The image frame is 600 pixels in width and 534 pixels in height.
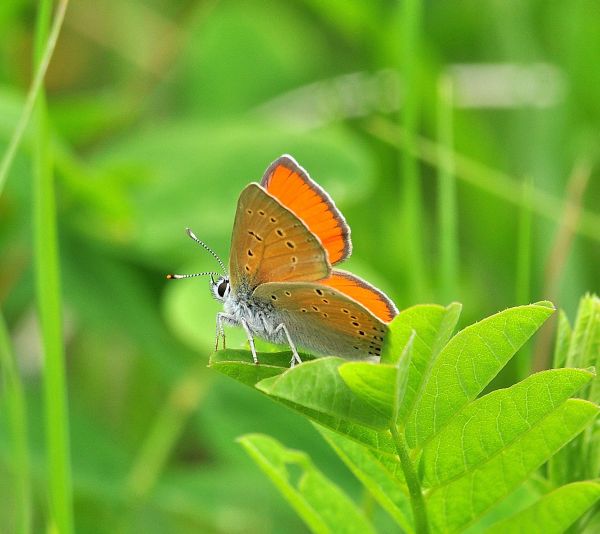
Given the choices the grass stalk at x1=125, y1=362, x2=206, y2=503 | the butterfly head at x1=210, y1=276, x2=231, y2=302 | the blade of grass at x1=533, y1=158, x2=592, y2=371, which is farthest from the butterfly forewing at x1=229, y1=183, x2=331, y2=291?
the grass stalk at x1=125, y1=362, x2=206, y2=503

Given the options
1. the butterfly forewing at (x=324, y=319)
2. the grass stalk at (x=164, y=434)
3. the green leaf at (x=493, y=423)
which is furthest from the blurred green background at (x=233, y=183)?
the green leaf at (x=493, y=423)

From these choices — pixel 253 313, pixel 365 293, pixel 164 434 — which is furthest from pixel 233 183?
pixel 365 293

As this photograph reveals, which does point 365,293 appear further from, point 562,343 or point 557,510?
point 557,510

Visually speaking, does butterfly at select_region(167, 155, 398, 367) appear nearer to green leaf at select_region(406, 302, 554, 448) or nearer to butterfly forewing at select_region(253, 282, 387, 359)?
butterfly forewing at select_region(253, 282, 387, 359)

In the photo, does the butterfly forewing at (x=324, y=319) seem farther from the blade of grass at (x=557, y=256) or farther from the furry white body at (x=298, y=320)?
the blade of grass at (x=557, y=256)

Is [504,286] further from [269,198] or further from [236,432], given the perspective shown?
[269,198]
